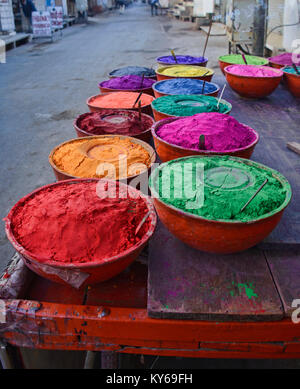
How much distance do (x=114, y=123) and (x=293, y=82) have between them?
1458 mm

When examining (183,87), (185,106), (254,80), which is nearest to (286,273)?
(185,106)

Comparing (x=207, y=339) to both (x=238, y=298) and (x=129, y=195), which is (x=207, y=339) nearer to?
(x=238, y=298)

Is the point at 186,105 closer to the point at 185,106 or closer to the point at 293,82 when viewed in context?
the point at 185,106

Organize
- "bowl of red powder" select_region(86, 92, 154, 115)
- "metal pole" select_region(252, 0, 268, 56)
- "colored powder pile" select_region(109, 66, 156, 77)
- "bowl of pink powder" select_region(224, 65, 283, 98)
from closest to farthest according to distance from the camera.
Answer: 1. "bowl of red powder" select_region(86, 92, 154, 115)
2. "bowl of pink powder" select_region(224, 65, 283, 98)
3. "colored powder pile" select_region(109, 66, 156, 77)
4. "metal pole" select_region(252, 0, 268, 56)

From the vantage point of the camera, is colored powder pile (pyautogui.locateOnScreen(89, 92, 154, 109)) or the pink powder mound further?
the pink powder mound

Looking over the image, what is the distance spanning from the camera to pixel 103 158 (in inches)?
53.7

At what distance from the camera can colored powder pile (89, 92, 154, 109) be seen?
1.99 meters

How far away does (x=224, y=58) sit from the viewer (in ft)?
9.73

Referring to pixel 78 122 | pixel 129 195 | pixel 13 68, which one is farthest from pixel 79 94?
pixel 129 195

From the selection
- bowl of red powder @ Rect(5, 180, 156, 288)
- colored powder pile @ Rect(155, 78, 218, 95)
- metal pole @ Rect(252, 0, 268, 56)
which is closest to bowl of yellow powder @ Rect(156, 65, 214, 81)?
colored powder pile @ Rect(155, 78, 218, 95)

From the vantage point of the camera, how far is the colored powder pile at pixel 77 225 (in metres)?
0.92

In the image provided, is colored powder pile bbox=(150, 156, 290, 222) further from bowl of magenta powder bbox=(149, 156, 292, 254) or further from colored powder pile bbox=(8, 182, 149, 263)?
colored powder pile bbox=(8, 182, 149, 263)

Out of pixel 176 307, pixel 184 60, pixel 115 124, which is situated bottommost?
pixel 176 307

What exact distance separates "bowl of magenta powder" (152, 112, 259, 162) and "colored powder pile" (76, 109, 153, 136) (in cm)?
21
